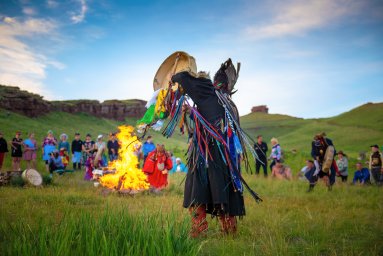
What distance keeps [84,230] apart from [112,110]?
3615 inches

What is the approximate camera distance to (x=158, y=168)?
12.0 meters

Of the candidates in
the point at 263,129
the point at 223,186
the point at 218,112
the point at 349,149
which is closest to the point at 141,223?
the point at 223,186

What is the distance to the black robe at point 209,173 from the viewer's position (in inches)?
186

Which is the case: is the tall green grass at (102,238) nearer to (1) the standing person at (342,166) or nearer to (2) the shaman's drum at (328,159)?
(2) the shaman's drum at (328,159)

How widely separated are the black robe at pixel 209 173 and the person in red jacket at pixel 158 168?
7.13 meters

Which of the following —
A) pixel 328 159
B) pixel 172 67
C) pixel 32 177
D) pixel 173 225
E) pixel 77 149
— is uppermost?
pixel 172 67

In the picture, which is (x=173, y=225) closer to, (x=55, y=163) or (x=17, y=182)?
(x=17, y=182)

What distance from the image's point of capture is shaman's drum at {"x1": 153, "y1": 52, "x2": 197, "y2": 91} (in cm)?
523

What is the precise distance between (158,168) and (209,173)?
7388 mm

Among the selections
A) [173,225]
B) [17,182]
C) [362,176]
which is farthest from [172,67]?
[362,176]

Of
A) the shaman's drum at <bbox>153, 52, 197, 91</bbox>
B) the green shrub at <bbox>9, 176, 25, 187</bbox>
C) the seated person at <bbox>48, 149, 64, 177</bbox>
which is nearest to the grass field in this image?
the green shrub at <bbox>9, 176, 25, 187</bbox>

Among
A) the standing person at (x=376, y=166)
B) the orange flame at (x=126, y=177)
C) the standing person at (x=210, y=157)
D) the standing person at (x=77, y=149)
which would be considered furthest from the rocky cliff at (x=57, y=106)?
the standing person at (x=210, y=157)

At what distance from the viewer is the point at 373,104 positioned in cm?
7794

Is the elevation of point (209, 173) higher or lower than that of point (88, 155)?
higher
